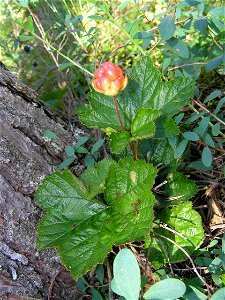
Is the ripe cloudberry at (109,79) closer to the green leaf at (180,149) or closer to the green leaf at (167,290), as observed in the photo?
the green leaf at (180,149)

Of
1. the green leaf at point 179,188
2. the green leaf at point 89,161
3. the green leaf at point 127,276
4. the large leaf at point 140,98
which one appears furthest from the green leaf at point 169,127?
the green leaf at point 127,276

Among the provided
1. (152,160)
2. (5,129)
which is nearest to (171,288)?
(152,160)

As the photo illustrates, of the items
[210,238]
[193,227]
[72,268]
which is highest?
[72,268]

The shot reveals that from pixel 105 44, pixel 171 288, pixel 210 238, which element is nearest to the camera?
pixel 171 288

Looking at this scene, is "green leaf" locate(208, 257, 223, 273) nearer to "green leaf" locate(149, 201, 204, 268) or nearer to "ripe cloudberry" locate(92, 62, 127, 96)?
"green leaf" locate(149, 201, 204, 268)

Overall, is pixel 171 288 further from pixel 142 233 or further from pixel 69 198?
pixel 69 198

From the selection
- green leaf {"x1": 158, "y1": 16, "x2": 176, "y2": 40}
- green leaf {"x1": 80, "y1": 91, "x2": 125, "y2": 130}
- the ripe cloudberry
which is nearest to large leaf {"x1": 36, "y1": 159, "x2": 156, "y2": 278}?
green leaf {"x1": 80, "y1": 91, "x2": 125, "y2": 130}

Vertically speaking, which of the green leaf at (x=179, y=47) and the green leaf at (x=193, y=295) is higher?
the green leaf at (x=179, y=47)
